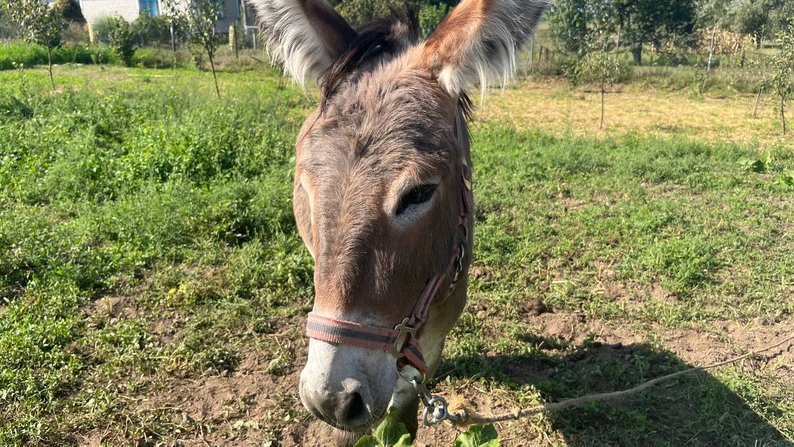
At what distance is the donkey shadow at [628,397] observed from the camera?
11.0 feet

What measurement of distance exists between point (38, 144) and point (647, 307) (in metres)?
9.12

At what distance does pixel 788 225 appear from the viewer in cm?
625

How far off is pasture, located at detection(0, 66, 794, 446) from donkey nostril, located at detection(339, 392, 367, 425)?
5.50 feet

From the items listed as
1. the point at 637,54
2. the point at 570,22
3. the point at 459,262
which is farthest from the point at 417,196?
the point at 637,54

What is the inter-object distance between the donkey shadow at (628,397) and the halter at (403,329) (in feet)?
5.47

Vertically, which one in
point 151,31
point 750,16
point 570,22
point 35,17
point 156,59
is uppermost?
point 151,31

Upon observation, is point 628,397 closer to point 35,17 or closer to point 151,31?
point 35,17

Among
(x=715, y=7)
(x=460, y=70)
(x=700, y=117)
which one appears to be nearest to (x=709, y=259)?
(x=460, y=70)

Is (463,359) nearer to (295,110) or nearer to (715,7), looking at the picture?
(295,110)

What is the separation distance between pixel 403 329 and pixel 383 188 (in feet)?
1.88

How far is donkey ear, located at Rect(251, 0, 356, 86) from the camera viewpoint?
2.63 meters

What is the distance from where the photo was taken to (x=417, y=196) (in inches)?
82.9

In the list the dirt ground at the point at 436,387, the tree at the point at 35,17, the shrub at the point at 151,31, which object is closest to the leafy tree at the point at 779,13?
the dirt ground at the point at 436,387

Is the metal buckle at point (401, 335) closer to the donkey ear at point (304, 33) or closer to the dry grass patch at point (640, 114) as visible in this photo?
the donkey ear at point (304, 33)
